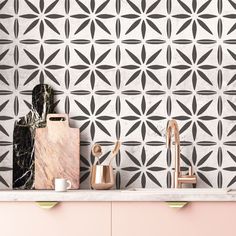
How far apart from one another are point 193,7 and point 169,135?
754mm

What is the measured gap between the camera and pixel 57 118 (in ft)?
10.1

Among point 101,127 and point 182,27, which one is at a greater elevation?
point 182,27

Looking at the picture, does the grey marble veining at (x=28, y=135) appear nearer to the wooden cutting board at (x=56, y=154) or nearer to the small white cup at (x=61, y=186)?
the wooden cutting board at (x=56, y=154)

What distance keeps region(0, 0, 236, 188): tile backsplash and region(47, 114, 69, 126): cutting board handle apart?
60mm

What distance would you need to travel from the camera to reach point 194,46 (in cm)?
311

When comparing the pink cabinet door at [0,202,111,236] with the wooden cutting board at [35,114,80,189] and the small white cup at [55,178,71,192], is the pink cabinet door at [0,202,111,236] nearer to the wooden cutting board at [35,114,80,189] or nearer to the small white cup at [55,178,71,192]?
the small white cup at [55,178,71,192]

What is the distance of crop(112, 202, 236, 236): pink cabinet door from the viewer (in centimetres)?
247

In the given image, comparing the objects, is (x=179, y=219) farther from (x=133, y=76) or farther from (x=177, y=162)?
(x=133, y=76)

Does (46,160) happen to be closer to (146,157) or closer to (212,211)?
(146,157)

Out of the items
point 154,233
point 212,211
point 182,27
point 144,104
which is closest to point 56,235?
point 154,233

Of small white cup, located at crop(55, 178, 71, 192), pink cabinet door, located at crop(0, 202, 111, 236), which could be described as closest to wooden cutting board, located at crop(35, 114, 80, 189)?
small white cup, located at crop(55, 178, 71, 192)

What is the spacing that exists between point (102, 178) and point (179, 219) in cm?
55

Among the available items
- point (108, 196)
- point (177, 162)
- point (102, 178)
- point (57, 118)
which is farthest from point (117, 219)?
point (57, 118)

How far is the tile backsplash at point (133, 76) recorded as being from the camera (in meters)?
3.07
